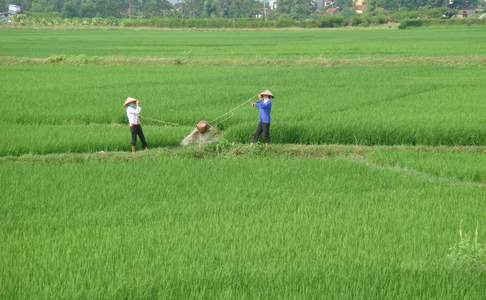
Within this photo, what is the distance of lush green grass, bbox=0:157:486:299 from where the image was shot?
4809mm

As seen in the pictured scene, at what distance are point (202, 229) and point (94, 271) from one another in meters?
1.39

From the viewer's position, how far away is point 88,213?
6.92 meters

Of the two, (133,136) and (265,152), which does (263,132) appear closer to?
(265,152)

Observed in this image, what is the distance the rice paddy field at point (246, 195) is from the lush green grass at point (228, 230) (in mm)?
20

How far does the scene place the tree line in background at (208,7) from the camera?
268 feet

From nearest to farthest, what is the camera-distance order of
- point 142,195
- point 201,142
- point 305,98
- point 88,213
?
point 88,213 → point 142,195 → point 201,142 → point 305,98

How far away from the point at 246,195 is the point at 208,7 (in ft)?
246

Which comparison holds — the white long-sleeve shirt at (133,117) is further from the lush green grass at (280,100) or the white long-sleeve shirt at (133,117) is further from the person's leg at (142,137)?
the lush green grass at (280,100)

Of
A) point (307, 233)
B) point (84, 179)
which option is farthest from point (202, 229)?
point (84, 179)

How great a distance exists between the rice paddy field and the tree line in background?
64.8m

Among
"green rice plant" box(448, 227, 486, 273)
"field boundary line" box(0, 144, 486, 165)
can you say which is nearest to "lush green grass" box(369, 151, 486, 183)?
"field boundary line" box(0, 144, 486, 165)

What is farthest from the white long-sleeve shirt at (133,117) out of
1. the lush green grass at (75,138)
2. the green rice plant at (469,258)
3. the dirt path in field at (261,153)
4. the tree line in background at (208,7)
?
the tree line in background at (208,7)

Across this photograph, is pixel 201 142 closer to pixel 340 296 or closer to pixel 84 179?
pixel 84 179

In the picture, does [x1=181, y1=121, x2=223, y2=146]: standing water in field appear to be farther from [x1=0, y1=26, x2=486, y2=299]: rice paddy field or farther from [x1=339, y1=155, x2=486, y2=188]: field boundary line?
[x1=339, y1=155, x2=486, y2=188]: field boundary line
